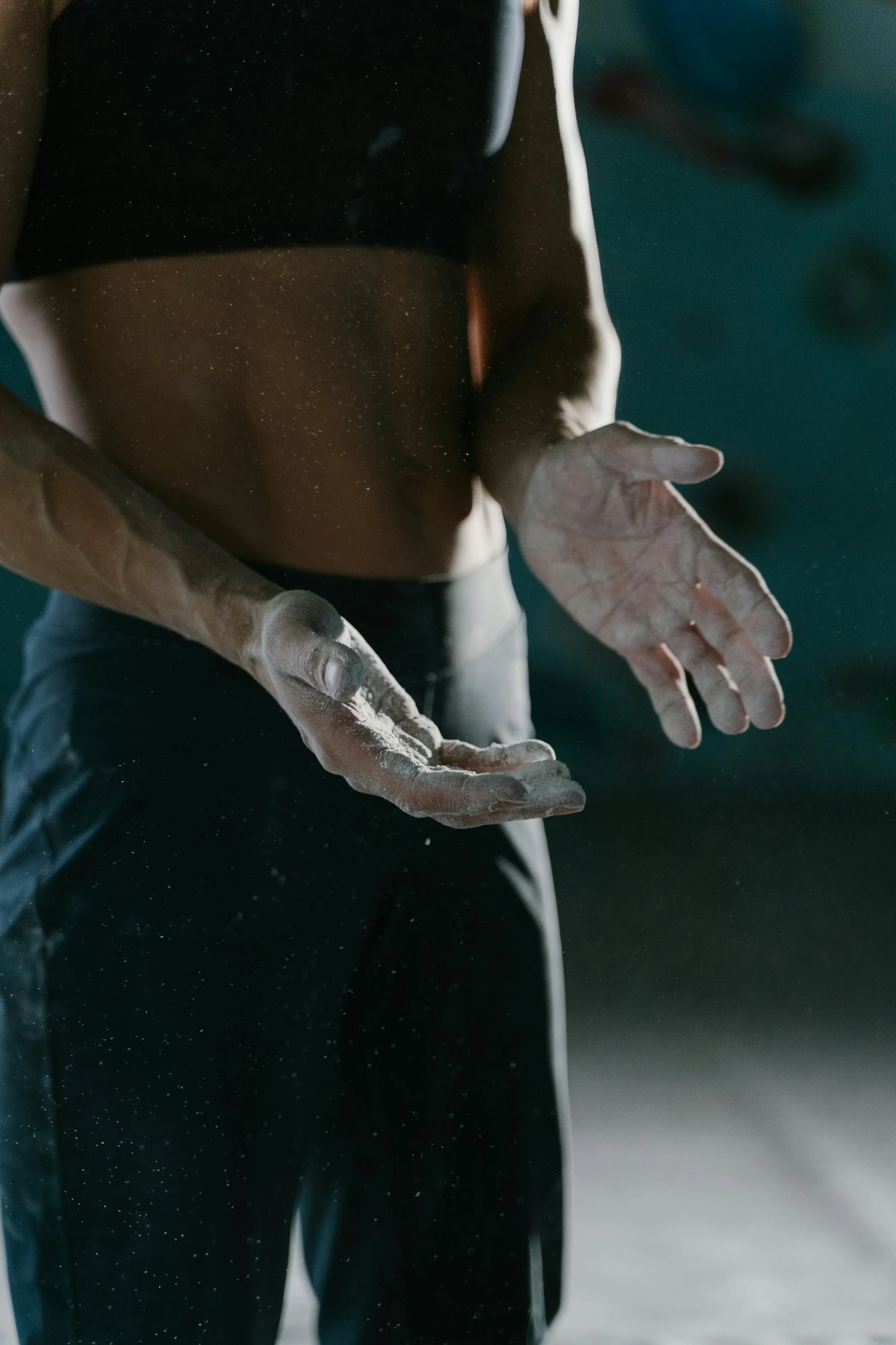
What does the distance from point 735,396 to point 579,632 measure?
0.47 feet

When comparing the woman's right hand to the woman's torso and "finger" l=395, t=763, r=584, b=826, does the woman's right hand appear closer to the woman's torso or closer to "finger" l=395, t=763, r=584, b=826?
"finger" l=395, t=763, r=584, b=826

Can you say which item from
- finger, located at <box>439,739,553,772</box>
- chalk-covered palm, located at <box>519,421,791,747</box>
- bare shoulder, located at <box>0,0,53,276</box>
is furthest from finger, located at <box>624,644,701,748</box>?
bare shoulder, located at <box>0,0,53,276</box>

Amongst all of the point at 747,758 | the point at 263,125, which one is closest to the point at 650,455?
the point at 263,125

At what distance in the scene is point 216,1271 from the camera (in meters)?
0.49

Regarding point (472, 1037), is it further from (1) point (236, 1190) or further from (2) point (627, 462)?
(2) point (627, 462)

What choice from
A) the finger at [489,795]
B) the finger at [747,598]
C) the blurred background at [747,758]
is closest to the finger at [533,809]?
the finger at [489,795]

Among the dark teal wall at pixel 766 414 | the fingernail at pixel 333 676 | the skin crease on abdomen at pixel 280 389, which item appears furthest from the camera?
the dark teal wall at pixel 766 414

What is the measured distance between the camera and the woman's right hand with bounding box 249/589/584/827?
365 mm

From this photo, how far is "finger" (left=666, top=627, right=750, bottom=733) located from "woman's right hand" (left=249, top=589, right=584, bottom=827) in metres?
0.11

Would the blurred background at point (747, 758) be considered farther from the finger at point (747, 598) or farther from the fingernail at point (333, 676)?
the fingernail at point (333, 676)

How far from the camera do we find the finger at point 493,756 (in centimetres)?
41

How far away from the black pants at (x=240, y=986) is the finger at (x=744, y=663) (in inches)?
3.3

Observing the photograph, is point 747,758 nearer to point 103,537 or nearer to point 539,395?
point 539,395

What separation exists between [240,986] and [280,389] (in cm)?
22
